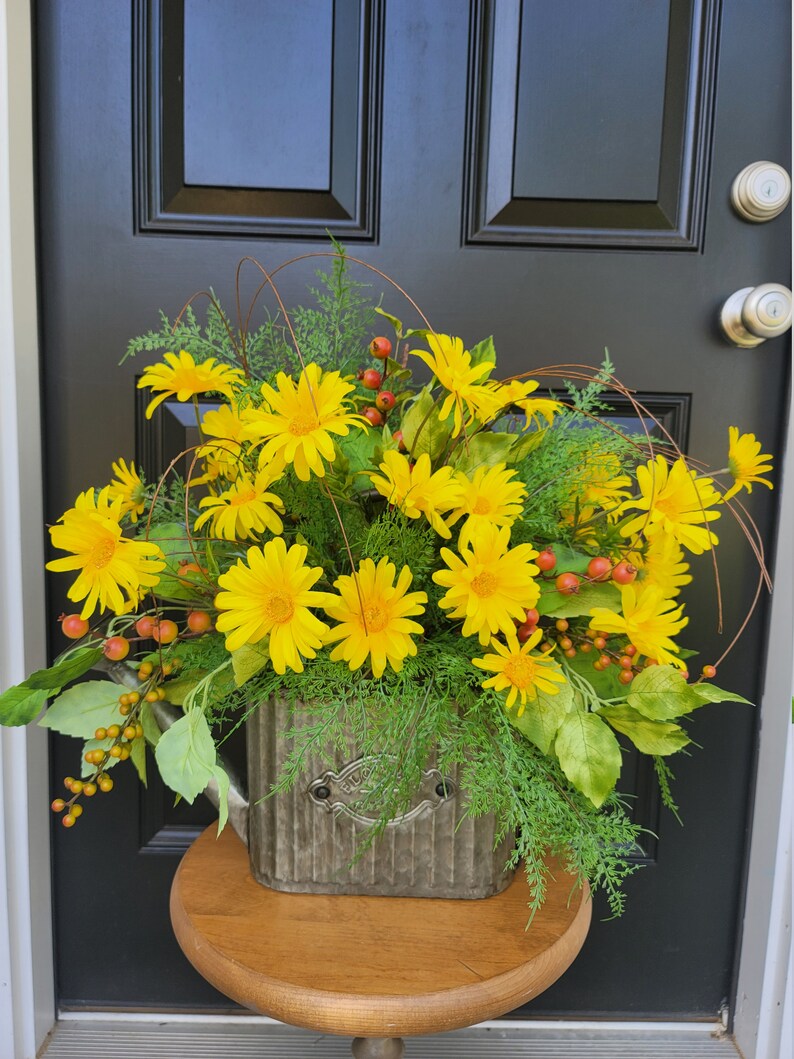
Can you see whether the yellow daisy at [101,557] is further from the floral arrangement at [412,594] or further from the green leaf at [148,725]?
the green leaf at [148,725]

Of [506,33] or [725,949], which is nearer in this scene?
[506,33]

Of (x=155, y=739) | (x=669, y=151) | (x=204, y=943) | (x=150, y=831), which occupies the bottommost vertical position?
(x=150, y=831)

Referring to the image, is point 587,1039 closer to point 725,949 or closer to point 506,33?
point 725,949

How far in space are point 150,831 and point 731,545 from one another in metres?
0.84

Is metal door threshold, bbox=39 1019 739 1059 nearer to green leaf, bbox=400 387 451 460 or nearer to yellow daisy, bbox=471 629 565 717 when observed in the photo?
yellow daisy, bbox=471 629 565 717

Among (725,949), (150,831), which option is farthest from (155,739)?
(725,949)

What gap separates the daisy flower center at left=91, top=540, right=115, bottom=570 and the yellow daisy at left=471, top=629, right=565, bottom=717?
0.25 meters

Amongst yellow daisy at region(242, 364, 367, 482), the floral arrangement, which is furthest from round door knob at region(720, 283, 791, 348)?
yellow daisy at region(242, 364, 367, 482)

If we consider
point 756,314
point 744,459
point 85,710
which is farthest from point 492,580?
point 756,314

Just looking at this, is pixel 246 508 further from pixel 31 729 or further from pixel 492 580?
pixel 31 729

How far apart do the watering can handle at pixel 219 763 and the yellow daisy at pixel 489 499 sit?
0.92 ft

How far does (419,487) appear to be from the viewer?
44 cm

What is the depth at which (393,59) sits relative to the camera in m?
0.80

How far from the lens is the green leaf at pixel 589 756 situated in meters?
0.46
